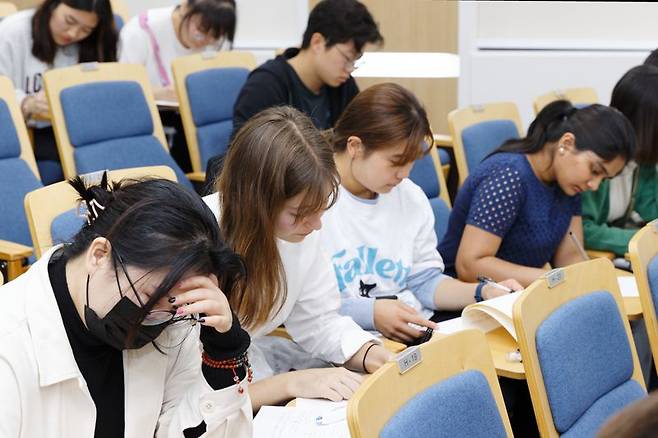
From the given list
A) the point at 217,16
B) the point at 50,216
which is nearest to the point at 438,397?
the point at 50,216

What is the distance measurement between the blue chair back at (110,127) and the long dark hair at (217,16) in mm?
772

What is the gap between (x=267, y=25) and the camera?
18.8ft

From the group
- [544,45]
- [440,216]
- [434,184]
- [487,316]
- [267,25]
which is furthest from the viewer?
[267,25]

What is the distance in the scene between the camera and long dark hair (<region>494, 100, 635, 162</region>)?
2.57 metres

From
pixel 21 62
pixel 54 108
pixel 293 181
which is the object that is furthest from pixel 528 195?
pixel 21 62

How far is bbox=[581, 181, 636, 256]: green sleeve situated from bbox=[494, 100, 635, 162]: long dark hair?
0.38m

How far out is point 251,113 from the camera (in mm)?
3104

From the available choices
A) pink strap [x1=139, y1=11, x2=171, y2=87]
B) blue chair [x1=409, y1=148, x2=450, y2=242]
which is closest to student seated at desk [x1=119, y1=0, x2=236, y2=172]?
pink strap [x1=139, y1=11, x2=171, y2=87]

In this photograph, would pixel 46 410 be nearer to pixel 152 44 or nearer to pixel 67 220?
pixel 67 220

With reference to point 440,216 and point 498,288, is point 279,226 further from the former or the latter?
point 440,216

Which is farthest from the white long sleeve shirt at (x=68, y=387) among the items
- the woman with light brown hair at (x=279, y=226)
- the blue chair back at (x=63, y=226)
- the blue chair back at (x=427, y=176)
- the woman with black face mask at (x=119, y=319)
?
the blue chair back at (x=427, y=176)

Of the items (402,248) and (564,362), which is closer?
(564,362)

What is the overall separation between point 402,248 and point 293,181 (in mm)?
659

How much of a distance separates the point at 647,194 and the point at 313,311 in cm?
163
